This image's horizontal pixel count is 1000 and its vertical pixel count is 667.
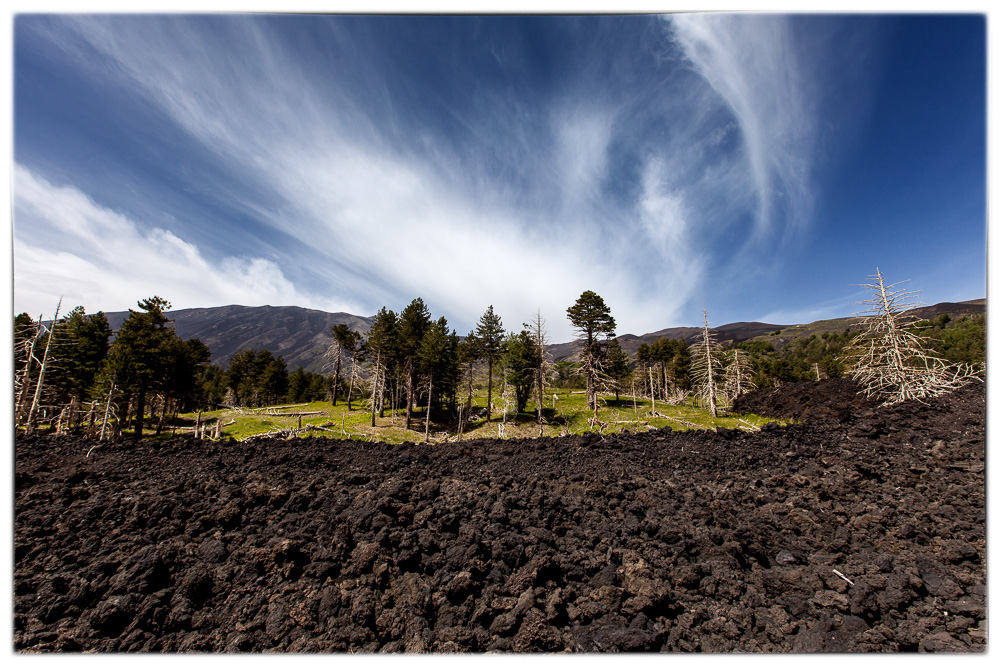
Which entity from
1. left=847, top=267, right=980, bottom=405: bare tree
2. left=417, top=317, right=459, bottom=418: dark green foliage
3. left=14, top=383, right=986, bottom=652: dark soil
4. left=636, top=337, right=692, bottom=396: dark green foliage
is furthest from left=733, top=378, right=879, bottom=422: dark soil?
left=417, top=317, right=459, bottom=418: dark green foliage

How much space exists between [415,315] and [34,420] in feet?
74.1

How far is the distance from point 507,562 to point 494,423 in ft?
84.4

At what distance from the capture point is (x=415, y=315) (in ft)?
107

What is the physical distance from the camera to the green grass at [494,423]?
23234 millimetres

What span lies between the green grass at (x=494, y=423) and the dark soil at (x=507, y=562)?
16.2 meters

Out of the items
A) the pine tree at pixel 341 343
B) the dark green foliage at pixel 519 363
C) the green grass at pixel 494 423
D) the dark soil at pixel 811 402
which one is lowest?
the green grass at pixel 494 423

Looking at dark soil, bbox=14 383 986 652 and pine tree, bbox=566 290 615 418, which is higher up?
pine tree, bbox=566 290 615 418

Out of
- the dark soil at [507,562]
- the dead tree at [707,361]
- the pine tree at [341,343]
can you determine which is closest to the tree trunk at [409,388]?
the pine tree at [341,343]

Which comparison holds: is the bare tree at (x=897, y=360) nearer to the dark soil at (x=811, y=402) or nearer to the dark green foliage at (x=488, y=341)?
the dark soil at (x=811, y=402)

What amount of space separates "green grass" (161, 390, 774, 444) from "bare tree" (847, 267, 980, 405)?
6.47 metres

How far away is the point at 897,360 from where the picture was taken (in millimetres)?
14141

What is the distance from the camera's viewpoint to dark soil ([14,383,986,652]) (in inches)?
109

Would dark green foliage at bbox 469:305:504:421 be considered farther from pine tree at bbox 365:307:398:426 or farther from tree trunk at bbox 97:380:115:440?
tree trunk at bbox 97:380:115:440

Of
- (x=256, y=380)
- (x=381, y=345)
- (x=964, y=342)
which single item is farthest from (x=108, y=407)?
(x=964, y=342)
